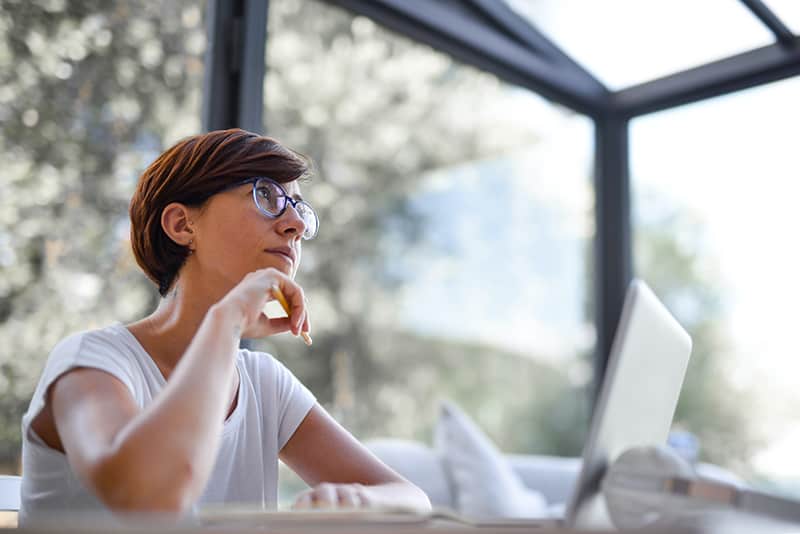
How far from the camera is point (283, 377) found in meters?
1.67

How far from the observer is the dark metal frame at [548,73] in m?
2.69

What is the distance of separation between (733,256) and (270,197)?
287cm

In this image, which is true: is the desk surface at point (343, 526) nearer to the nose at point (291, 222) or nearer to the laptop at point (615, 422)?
the laptop at point (615, 422)

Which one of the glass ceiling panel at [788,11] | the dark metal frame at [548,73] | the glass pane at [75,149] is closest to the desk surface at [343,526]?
the glass pane at [75,149]

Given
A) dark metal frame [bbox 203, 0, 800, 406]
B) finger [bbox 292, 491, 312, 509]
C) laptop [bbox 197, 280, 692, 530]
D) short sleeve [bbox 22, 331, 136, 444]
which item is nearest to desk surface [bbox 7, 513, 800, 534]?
laptop [bbox 197, 280, 692, 530]

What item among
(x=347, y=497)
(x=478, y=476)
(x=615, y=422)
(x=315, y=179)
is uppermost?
(x=315, y=179)

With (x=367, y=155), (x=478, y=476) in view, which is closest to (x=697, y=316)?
(x=478, y=476)

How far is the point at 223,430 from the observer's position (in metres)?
1.46

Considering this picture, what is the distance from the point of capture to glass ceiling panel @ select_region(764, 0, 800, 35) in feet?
10.5

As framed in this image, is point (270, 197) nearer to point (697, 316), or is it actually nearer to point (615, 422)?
point (615, 422)

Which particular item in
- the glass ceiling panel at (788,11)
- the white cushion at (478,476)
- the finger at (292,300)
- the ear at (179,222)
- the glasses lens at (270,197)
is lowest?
the white cushion at (478,476)

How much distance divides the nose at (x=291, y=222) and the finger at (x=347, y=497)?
1.98 ft

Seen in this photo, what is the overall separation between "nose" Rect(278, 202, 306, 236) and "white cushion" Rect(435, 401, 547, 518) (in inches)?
64.9

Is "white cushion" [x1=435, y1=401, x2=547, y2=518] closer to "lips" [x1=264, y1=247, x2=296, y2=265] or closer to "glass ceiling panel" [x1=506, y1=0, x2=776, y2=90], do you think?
"lips" [x1=264, y1=247, x2=296, y2=265]
